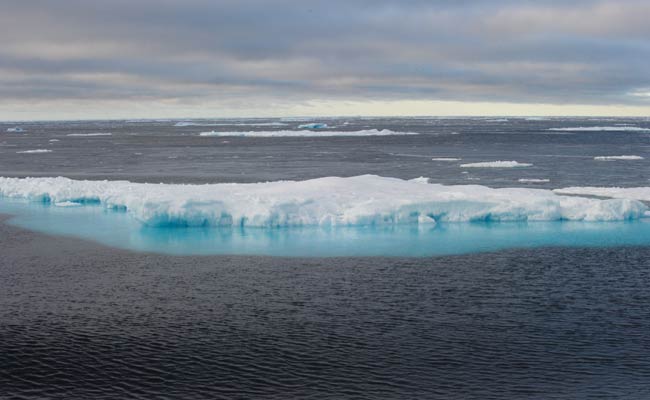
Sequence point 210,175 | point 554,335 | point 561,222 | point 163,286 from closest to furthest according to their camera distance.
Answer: point 554,335, point 163,286, point 561,222, point 210,175

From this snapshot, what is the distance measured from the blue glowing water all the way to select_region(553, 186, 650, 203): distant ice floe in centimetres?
428

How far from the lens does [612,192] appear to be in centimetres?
3064

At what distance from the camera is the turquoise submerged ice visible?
22.0 meters

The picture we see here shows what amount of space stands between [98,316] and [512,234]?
13372mm

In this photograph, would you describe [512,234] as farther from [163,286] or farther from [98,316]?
[98,316]

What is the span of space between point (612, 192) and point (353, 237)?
43.8ft

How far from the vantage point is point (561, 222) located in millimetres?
25328

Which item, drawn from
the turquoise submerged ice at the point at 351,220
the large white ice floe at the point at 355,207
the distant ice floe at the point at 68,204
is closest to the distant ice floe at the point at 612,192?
the large white ice floe at the point at 355,207

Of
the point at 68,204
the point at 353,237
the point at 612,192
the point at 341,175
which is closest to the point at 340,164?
the point at 341,175

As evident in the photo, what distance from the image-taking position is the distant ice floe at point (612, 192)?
96.8ft

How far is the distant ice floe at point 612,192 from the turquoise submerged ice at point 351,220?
3.93 meters

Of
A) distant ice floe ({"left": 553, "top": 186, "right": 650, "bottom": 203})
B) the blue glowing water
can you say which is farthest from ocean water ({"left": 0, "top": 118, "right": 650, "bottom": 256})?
distant ice floe ({"left": 553, "top": 186, "right": 650, "bottom": 203})

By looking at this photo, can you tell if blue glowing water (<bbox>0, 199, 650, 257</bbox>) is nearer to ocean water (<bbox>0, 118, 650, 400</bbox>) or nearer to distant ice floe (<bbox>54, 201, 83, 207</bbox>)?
ocean water (<bbox>0, 118, 650, 400</bbox>)

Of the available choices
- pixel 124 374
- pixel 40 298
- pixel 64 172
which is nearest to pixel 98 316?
pixel 40 298
